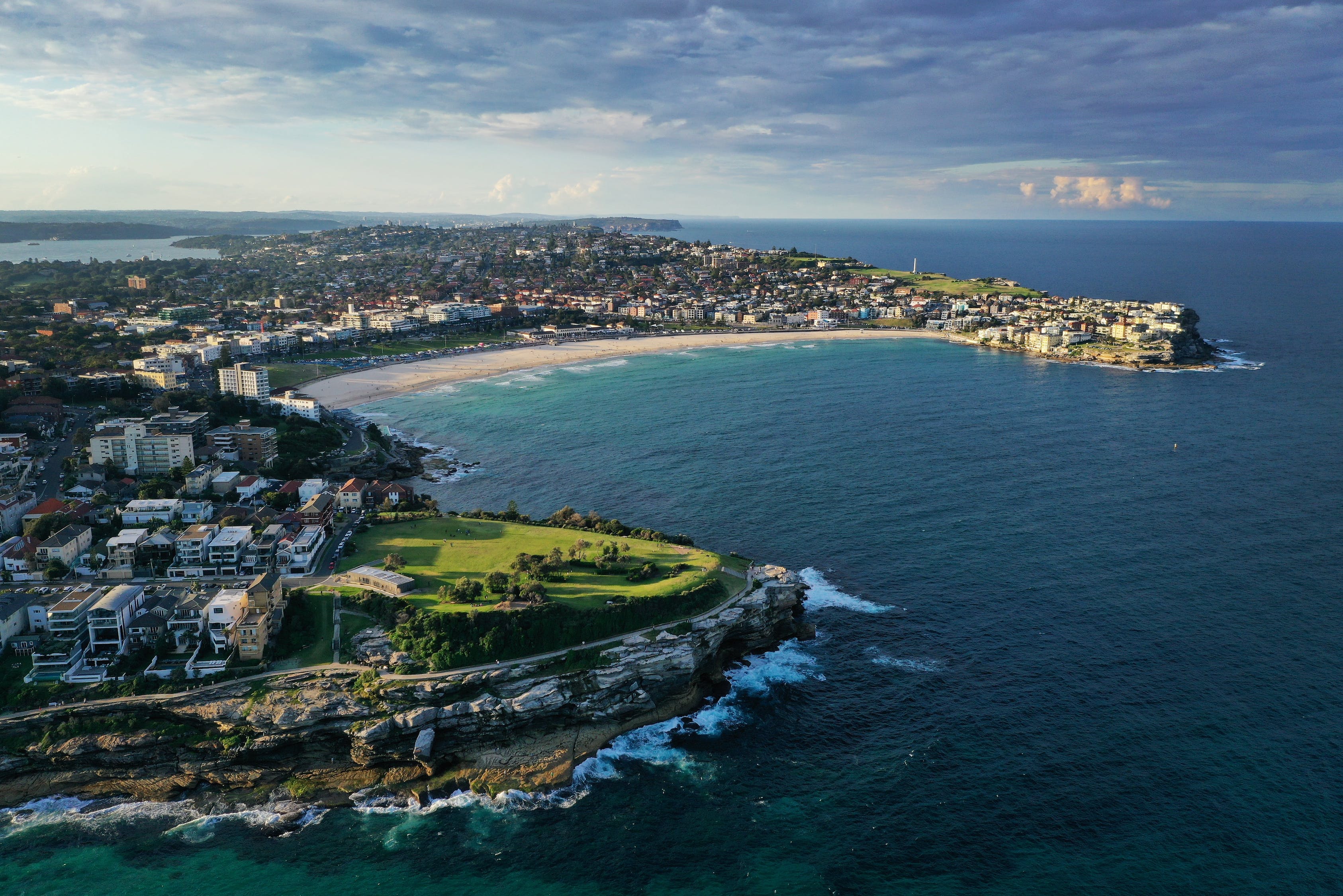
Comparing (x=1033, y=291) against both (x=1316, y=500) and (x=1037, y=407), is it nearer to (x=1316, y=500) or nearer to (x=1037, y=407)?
(x=1037, y=407)

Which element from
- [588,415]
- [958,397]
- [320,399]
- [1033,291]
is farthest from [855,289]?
[320,399]

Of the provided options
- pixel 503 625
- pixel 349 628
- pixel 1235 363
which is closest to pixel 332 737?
pixel 349 628

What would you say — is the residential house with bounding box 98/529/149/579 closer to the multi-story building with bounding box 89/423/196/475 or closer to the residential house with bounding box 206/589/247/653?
the residential house with bounding box 206/589/247/653

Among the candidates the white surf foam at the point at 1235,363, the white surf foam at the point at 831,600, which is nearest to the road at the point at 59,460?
the white surf foam at the point at 831,600

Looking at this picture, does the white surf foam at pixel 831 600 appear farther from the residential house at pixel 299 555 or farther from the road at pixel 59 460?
the road at pixel 59 460

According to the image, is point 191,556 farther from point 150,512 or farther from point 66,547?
point 150,512

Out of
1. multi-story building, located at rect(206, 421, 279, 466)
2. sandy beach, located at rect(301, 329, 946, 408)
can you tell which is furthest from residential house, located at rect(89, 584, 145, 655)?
sandy beach, located at rect(301, 329, 946, 408)
